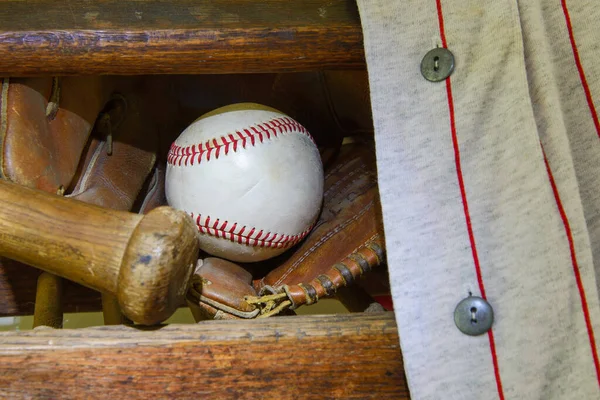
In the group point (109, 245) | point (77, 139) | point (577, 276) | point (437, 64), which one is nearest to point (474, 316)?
point (577, 276)

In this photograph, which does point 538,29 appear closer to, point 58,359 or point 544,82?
point 544,82

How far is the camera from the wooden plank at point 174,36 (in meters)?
0.70

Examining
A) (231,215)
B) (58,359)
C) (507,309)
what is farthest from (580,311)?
(58,359)

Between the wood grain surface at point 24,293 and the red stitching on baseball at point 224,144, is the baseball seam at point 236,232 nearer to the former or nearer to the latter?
the red stitching on baseball at point 224,144

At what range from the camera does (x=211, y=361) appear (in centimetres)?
65

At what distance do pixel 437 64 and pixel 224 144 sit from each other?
1.00 feet

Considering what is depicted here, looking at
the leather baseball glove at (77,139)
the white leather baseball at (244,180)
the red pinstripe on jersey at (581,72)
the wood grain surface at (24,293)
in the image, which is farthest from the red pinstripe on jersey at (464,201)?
the wood grain surface at (24,293)

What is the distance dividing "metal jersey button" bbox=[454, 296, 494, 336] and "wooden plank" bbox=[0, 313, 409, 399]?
0.25ft

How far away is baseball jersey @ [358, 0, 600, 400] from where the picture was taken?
0.63 meters

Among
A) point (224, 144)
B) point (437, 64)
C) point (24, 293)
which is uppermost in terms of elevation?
point (437, 64)

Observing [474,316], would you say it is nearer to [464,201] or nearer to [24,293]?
[464,201]

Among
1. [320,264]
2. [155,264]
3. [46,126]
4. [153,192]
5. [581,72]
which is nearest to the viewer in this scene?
[155,264]

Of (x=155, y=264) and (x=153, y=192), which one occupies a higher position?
(x=153, y=192)

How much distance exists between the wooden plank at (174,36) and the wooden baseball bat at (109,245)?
16cm
